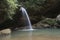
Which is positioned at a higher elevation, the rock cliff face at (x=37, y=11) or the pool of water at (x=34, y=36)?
the rock cliff face at (x=37, y=11)

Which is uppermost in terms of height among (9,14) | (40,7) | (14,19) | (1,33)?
(40,7)

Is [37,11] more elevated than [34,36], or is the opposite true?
[37,11]

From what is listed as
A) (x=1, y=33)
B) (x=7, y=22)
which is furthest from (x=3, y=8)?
(x=7, y=22)

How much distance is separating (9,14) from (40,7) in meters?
7.72

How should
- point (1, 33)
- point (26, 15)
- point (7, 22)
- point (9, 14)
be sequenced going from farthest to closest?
1. point (26, 15)
2. point (7, 22)
3. point (9, 14)
4. point (1, 33)

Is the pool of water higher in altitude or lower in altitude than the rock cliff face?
lower

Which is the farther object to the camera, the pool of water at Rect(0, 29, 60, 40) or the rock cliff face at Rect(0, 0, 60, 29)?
the rock cliff face at Rect(0, 0, 60, 29)

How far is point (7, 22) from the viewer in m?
22.6

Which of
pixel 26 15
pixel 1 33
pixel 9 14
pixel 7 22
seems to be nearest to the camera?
pixel 1 33

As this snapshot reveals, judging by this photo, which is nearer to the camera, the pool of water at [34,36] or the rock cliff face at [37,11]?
the pool of water at [34,36]

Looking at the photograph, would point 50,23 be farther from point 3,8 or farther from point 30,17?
point 3,8

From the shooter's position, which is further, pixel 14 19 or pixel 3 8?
pixel 14 19

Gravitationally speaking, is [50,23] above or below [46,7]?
below

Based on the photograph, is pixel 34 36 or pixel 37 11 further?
pixel 37 11
